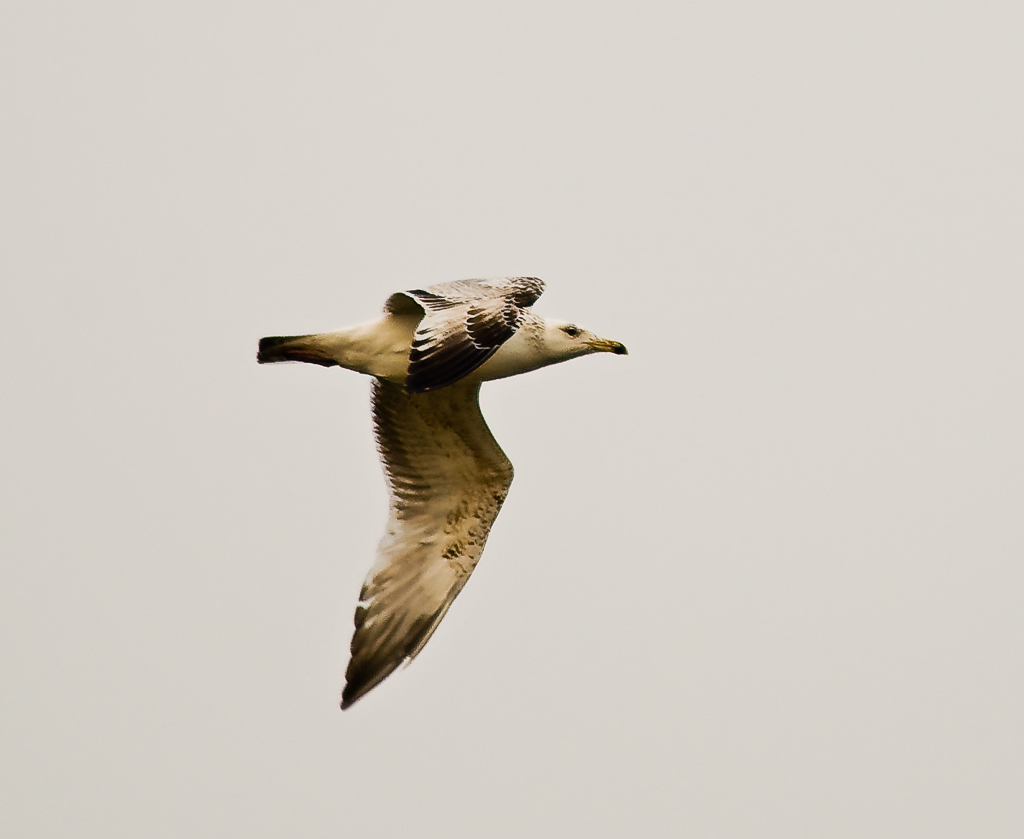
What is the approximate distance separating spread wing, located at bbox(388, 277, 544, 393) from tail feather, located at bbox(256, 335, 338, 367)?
969 millimetres

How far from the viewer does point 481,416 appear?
1145 cm

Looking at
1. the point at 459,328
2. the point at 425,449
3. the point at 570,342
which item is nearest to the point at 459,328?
the point at 459,328

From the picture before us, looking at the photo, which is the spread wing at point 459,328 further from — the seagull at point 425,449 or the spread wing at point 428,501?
the spread wing at point 428,501

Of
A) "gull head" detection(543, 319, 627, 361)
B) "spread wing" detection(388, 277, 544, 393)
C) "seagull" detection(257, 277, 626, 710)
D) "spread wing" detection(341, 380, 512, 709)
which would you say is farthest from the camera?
"spread wing" detection(341, 380, 512, 709)

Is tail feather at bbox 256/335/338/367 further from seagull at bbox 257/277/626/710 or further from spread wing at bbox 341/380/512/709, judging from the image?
spread wing at bbox 341/380/512/709

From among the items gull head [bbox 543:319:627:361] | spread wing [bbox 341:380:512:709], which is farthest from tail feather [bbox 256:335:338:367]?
gull head [bbox 543:319:627:361]

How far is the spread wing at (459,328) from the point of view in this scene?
891cm

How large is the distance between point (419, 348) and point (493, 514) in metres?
2.72

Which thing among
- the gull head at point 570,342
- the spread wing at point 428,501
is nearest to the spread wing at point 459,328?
the gull head at point 570,342

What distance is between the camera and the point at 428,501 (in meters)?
11.6

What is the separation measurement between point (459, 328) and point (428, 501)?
264 centimetres

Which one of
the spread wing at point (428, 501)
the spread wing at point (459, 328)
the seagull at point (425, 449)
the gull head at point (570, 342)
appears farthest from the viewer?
the spread wing at point (428, 501)

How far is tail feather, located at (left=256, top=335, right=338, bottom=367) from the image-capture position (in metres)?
10.5

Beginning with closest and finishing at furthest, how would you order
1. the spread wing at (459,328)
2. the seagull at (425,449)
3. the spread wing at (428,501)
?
the spread wing at (459,328) → the seagull at (425,449) → the spread wing at (428,501)
